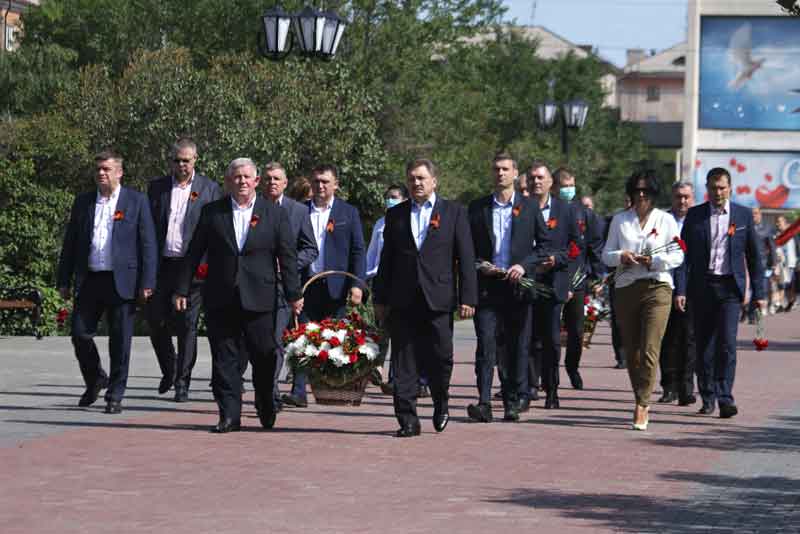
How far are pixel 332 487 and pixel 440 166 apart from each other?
45.2 m

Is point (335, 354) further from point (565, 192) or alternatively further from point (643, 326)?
point (565, 192)

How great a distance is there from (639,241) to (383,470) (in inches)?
144

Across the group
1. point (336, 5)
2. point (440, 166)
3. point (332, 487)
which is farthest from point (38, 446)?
point (440, 166)

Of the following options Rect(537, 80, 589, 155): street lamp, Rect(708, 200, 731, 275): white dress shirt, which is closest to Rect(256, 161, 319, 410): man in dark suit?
Rect(708, 200, 731, 275): white dress shirt

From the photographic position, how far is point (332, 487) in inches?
362

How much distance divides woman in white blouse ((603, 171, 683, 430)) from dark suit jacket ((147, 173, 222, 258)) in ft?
10.2

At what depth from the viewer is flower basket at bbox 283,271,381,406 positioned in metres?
13.3

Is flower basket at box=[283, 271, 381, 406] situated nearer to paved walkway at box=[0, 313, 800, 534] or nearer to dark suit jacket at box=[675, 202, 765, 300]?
paved walkway at box=[0, 313, 800, 534]

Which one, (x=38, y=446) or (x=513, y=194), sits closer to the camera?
(x=38, y=446)

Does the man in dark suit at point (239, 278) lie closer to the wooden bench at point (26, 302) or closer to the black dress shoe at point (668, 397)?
the black dress shoe at point (668, 397)

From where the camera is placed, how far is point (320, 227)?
46.4 feet

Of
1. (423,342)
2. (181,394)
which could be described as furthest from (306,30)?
(423,342)

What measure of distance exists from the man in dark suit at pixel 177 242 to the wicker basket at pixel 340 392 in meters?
1.14

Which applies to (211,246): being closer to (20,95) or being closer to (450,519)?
(450,519)
